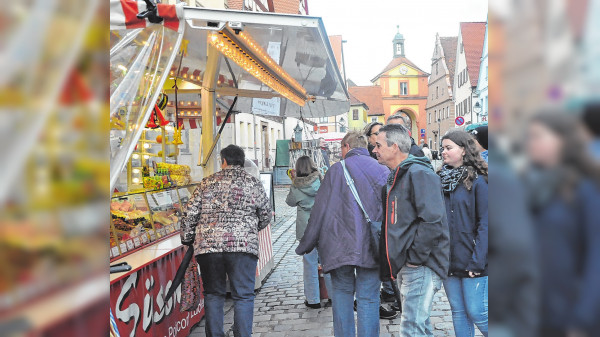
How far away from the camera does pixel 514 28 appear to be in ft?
1.45

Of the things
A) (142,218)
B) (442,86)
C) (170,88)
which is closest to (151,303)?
(142,218)

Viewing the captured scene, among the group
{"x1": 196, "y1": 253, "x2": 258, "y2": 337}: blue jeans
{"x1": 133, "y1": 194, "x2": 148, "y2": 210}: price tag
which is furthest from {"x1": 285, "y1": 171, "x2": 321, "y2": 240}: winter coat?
Answer: {"x1": 133, "y1": 194, "x2": 148, "y2": 210}: price tag

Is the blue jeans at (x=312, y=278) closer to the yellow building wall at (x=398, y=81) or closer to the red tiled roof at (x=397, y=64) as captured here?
the yellow building wall at (x=398, y=81)

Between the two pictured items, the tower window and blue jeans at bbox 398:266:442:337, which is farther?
the tower window

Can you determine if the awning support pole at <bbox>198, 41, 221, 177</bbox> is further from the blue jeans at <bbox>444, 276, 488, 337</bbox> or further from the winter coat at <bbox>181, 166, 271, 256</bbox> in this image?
the blue jeans at <bbox>444, 276, 488, 337</bbox>

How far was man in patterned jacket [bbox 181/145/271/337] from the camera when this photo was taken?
154 inches

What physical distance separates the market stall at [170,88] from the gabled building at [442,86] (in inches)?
2302

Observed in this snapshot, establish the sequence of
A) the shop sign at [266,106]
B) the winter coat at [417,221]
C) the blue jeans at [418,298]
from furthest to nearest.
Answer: the shop sign at [266,106]
the blue jeans at [418,298]
the winter coat at [417,221]

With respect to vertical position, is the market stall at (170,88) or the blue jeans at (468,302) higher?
the market stall at (170,88)

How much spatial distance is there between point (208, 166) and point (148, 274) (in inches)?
84.6

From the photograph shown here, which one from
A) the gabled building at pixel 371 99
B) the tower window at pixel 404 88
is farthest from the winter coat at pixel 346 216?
the tower window at pixel 404 88

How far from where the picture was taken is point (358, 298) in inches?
151

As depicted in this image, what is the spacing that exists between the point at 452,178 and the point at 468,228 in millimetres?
370

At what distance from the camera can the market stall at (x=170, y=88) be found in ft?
7.86
